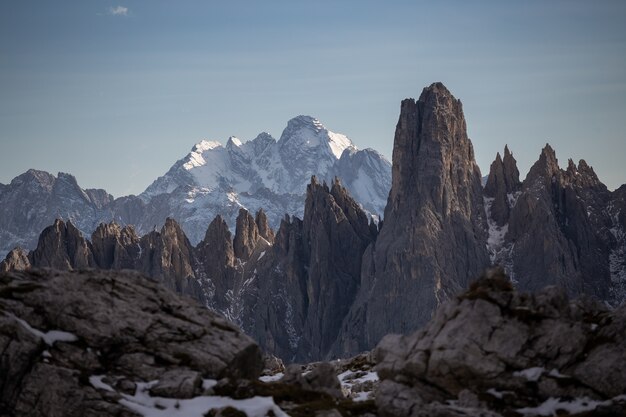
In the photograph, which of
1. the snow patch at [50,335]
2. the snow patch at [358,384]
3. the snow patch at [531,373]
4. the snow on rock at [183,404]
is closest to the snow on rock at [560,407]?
the snow patch at [531,373]

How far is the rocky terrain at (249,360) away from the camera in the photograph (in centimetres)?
5578

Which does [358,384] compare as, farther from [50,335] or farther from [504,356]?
[50,335]

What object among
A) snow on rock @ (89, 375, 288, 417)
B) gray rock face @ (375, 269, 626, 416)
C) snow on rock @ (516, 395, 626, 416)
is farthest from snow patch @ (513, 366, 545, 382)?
snow on rock @ (89, 375, 288, 417)

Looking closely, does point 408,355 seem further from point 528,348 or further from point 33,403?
point 33,403

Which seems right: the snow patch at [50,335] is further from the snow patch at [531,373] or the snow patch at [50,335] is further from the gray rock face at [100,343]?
the snow patch at [531,373]

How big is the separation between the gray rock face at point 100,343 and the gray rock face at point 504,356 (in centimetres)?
1096

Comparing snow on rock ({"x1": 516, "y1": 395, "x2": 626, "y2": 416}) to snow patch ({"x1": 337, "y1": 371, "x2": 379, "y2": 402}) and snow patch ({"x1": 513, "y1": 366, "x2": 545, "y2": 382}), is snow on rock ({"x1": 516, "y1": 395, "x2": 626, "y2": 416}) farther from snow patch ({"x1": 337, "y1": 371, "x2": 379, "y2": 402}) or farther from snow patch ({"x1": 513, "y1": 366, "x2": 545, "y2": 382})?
snow patch ({"x1": 337, "y1": 371, "x2": 379, "y2": 402})

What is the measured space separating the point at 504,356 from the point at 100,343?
24.9 m

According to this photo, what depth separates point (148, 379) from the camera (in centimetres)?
5894

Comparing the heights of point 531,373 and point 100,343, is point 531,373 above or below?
below

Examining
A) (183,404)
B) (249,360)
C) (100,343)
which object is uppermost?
(100,343)

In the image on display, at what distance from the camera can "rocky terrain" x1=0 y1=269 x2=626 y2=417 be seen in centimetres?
5578

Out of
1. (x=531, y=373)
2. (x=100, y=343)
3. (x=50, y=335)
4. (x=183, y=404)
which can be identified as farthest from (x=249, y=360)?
(x=531, y=373)

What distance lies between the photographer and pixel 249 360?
6356 centimetres
